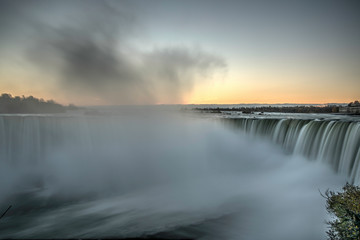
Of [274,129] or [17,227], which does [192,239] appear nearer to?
[17,227]

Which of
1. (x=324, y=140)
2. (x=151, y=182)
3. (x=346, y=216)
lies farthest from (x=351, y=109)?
(x=346, y=216)

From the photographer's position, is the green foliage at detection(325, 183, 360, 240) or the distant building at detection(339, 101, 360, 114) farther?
the distant building at detection(339, 101, 360, 114)

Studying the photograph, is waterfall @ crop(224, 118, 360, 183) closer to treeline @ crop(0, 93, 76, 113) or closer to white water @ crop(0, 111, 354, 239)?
white water @ crop(0, 111, 354, 239)

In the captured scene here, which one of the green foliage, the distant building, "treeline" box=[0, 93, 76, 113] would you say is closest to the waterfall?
the green foliage

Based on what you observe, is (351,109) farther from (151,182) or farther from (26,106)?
(26,106)

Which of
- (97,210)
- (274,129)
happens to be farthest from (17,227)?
(274,129)

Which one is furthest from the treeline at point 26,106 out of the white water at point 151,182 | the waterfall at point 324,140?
the waterfall at point 324,140

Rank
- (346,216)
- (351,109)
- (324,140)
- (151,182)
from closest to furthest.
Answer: (346,216), (324,140), (151,182), (351,109)
